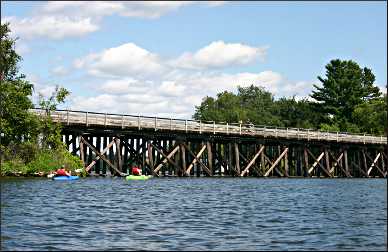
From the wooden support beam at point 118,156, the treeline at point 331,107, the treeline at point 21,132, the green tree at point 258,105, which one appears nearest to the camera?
the treeline at point 21,132

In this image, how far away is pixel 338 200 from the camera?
32938mm

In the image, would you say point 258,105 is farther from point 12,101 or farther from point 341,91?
point 12,101

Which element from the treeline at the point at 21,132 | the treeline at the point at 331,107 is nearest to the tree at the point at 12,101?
the treeline at the point at 21,132

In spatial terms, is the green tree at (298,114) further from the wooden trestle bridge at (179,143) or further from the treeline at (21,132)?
the treeline at (21,132)

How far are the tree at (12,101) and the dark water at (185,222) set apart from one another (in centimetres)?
1399

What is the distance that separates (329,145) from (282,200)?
140 feet

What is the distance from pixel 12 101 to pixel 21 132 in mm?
2272

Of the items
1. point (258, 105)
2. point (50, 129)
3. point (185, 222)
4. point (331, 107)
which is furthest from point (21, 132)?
point (258, 105)

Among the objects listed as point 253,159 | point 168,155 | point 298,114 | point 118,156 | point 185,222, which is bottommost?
point 185,222

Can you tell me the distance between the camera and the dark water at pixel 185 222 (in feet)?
58.6

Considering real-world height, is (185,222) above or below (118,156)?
below

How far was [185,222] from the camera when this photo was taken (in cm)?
2248

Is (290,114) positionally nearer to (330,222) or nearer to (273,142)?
(273,142)

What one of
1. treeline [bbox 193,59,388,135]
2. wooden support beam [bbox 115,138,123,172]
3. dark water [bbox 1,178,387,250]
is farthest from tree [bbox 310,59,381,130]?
dark water [bbox 1,178,387,250]
